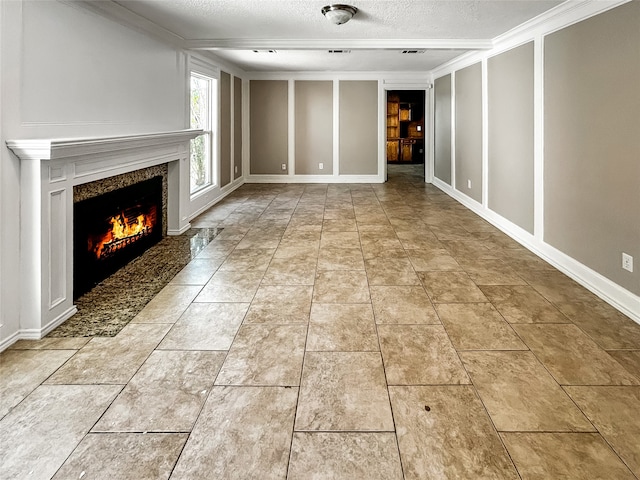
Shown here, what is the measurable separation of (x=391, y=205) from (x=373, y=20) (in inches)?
129

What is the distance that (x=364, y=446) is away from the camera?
5.67 feet

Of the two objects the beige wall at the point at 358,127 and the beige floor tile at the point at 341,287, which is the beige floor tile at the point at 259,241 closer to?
the beige floor tile at the point at 341,287

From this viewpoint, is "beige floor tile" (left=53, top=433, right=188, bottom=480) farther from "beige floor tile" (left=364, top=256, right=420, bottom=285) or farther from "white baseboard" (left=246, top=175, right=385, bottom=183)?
"white baseboard" (left=246, top=175, right=385, bottom=183)

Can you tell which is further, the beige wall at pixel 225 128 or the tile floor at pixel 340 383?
the beige wall at pixel 225 128

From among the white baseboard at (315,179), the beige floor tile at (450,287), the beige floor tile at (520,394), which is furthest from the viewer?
the white baseboard at (315,179)

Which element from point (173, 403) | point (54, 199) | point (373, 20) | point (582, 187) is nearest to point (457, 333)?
point (173, 403)

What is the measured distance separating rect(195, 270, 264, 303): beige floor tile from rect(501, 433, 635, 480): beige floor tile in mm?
2103

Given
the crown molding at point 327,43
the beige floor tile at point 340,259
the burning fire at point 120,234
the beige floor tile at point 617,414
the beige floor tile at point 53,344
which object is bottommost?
the beige floor tile at point 617,414

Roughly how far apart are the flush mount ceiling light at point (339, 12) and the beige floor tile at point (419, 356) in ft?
9.50

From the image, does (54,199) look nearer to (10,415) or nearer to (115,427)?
(10,415)

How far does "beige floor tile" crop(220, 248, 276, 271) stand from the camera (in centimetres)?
411

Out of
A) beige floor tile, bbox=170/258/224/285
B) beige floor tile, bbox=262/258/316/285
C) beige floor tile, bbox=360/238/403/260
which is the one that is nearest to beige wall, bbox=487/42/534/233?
beige floor tile, bbox=360/238/403/260

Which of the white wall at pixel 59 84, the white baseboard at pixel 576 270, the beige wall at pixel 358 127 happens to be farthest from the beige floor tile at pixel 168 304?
the beige wall at pixel 358 127

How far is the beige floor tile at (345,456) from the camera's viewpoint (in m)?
1.58
